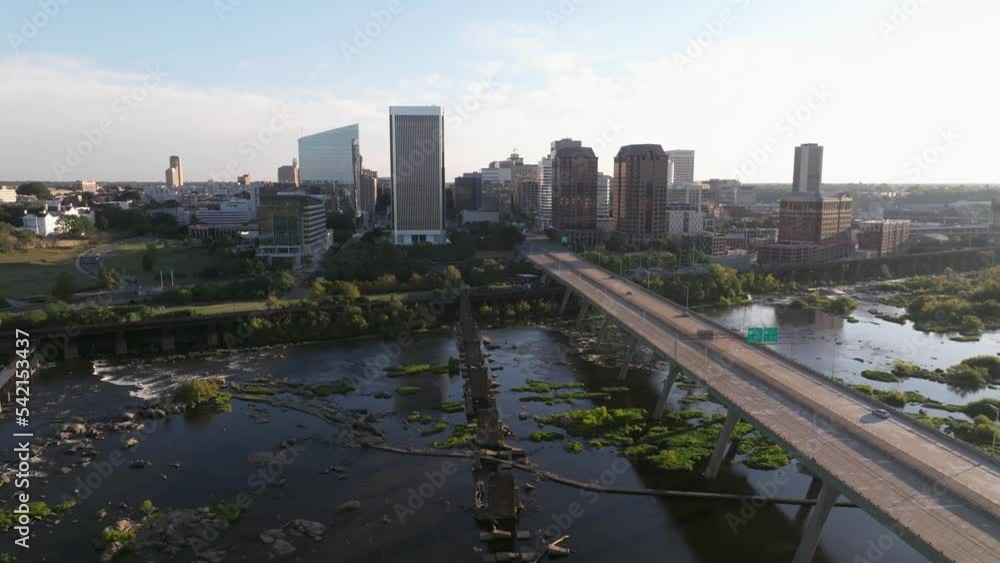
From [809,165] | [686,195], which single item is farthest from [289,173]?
[809,165]

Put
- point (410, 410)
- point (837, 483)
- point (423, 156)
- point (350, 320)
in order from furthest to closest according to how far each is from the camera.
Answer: point (423, 156), point (350, 320), point (410, 410), point (837, 483)

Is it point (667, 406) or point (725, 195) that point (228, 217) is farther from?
point (725, 195)

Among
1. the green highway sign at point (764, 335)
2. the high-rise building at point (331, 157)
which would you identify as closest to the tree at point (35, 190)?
the high-rise building at point (331, 157)

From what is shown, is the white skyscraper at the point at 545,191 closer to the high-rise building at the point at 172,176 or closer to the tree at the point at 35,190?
the tree at the point at 35,190

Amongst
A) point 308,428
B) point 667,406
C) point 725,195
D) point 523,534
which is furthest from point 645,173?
point 725,195

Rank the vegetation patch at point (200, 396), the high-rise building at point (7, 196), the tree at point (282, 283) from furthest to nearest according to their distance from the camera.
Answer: the high-rise building at point (7, 196) → the tree at point (282, 283) → the vegetation patch at point (200, 396)
